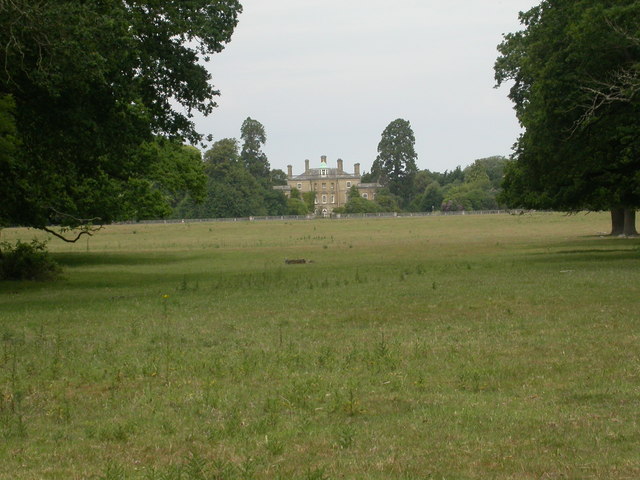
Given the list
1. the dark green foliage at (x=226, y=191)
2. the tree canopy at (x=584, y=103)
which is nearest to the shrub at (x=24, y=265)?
the tree canopy at (x=584, y=103)

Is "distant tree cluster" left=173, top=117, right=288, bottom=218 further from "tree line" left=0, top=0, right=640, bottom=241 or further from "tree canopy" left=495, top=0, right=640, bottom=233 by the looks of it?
"tree canopy" left=495, top=0, right=640, bottom=233

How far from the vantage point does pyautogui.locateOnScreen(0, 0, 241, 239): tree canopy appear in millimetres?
20703

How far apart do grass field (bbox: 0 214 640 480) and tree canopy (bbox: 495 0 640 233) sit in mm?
9873

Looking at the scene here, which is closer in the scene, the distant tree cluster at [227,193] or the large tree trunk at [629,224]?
the large tree trunk at [629,224]

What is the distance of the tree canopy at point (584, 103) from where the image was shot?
28.5 meters

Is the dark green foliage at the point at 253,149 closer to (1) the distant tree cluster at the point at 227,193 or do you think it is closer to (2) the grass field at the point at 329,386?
(1) the distant tree cluster at the point at 227,193

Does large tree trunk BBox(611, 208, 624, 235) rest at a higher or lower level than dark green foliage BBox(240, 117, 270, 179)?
lower

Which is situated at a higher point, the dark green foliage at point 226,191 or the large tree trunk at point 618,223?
the dark green foliage at point 226,191

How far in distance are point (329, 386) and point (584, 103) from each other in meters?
23.1

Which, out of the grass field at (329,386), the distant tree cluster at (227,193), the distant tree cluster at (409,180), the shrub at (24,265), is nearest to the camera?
the grass field at (329,386)

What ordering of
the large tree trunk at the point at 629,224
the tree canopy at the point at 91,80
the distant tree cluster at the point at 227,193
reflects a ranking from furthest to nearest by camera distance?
the distant tree cluster at the point at 227,193 < the large tree trunk at the point at 629,224 < the tree canopy at the point at 91,80

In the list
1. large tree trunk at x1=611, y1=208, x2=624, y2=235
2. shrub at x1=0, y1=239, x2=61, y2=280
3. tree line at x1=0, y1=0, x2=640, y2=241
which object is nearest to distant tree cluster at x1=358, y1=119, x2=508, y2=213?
large tree trunk at x1=611, y1=208, x2=624, y2=235

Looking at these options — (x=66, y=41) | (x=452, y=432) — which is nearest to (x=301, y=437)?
(x=452, y=432)

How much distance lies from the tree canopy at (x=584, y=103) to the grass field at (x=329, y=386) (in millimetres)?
9873
